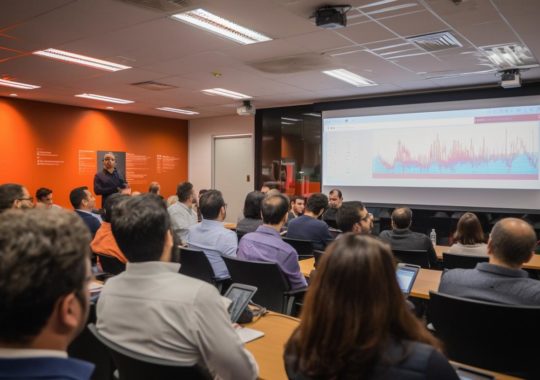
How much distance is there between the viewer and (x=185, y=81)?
22.0 ft

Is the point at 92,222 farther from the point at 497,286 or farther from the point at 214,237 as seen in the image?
the point at 497,286

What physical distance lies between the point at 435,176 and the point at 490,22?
3566 millimetres

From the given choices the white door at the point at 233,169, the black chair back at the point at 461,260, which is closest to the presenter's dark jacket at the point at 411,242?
the black chair back at the point at 461,260

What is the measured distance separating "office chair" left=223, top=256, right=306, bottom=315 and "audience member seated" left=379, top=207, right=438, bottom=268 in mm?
1300

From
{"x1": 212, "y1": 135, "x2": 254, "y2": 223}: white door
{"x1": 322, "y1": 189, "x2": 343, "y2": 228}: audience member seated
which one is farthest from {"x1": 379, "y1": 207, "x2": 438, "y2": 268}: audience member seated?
{"x1": 212, "y1": 135, "x2": 254, "y2": 223}: white door

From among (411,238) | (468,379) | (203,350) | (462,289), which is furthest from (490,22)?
(203,350)

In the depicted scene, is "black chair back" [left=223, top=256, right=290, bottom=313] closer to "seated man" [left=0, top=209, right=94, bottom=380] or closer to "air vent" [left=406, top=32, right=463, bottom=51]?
"seated man" [left=0, top=209, right=94, bottom=380]

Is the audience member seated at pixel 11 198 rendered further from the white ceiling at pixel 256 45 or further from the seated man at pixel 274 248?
the seated man at pixel 274 248

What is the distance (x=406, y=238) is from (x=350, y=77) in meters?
3.23

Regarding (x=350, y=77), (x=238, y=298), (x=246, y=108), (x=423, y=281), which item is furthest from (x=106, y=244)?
(x=246, y=108)

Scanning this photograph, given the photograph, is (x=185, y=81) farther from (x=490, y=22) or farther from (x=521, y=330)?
(x=521, y=330)

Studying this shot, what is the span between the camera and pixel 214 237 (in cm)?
383

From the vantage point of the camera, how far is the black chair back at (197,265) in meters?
3.43

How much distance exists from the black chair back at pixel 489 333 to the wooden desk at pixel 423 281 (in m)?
0.74
